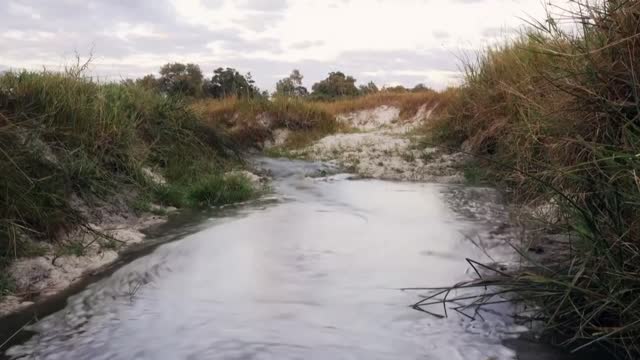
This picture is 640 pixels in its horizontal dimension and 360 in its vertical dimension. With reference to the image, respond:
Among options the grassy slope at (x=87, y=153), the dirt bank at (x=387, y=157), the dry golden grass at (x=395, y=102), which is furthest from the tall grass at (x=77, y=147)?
the dry golden grass at (x=395, y=102)

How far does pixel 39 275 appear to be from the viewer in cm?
472

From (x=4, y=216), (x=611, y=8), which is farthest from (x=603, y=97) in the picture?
(x=4, y=216)

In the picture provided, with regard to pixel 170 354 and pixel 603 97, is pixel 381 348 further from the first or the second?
pixel 603 97

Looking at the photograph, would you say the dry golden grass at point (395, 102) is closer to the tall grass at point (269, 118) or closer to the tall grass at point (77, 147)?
the tall grass at point (269, 118)

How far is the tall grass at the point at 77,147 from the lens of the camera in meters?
5.08

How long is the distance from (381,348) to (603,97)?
197 centimetres

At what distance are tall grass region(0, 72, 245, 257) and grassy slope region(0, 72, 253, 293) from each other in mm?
10

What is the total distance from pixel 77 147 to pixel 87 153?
15cm

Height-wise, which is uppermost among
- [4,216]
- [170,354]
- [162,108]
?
[162,108]

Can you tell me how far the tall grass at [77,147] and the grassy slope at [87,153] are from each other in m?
0.01

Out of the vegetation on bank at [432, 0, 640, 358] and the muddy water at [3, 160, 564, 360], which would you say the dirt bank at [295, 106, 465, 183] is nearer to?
the muddy water at [3, 160, 564, 360]

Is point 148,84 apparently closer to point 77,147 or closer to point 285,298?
point 77,147

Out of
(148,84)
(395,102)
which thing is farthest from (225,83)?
(148,84)

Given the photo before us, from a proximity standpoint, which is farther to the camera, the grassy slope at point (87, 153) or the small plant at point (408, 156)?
the small plant at point (408, 156)
